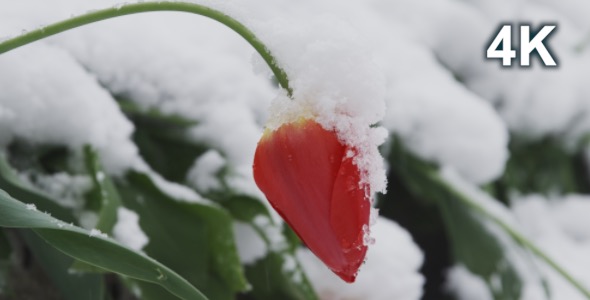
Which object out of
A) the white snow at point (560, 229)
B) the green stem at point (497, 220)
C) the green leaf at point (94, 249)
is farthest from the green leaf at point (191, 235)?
the white snow at point (560, 229)

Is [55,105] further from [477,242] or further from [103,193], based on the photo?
[477,242]

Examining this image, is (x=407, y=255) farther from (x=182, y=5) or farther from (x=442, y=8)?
(x=442, y=8)

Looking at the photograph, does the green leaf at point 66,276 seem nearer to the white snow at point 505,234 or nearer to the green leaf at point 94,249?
the green leaf at point 94,249

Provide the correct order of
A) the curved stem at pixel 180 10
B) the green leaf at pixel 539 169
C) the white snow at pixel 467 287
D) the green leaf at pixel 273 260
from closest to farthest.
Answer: the curved stem at pixel 180 10 → the green leaf at pixel 273 260 → the white snow at pixel 467 287 → the green leaf at pixel 539 169

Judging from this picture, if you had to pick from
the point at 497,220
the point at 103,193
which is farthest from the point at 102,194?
the point at 497,220

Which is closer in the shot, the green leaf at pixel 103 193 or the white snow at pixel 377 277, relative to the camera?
the green leaf at pixel 103 193

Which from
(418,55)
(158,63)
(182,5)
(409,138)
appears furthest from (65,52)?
(418,55)

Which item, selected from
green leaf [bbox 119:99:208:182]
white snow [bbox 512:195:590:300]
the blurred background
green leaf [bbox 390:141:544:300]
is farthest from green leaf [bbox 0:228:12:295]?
white snow [bbox 512:195:590:300]

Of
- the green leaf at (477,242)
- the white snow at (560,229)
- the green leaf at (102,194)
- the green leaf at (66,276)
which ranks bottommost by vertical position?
the white snow at (560,229)
